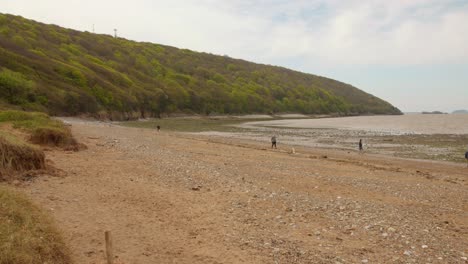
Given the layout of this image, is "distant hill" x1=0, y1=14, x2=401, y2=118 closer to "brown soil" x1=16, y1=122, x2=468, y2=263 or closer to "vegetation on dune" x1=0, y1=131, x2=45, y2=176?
"vegetation on dune" x1=0, y1=131, x2=45, y2=176

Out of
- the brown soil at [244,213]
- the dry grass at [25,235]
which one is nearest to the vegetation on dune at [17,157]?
the brown soil at [244,213]

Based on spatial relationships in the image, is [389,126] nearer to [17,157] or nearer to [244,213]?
[244,213]

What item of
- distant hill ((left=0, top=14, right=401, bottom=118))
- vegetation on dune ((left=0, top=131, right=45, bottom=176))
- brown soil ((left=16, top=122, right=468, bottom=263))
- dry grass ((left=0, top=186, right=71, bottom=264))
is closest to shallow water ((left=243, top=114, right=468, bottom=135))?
distant hill ((left=0, top=14, right=401, bottom=118))

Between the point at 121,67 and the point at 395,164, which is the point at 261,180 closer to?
the point at 395,164

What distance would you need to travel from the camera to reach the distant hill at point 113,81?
2728 inches

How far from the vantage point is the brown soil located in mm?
9540

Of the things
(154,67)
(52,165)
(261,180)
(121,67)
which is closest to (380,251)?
(261,180)

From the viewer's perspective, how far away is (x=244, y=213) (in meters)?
12.6

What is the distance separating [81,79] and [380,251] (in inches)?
3369

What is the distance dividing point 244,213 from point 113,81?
3763 inches

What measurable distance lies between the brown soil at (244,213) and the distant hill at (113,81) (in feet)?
150

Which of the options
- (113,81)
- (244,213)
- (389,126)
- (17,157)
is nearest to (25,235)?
(244,213)

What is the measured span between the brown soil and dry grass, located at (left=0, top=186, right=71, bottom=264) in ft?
3.15

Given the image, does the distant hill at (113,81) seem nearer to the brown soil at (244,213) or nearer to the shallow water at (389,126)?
the shallow water at (389,126)
